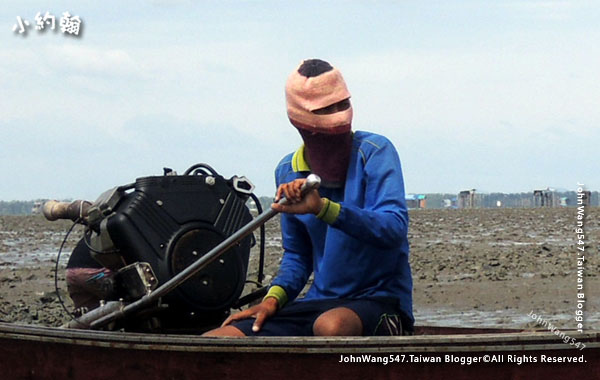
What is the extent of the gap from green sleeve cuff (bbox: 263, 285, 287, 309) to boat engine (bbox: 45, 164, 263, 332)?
0.53 m

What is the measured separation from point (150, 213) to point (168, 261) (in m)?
0.26

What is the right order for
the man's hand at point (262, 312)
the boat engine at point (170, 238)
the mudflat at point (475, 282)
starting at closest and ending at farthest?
the man's hand at point (262, 312) → the boat engine at point (170, 238) → the mudflat at point (475, 282)

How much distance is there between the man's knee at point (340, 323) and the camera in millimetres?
4891

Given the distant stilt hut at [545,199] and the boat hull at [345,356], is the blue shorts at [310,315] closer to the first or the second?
the boat hull at [345,356]

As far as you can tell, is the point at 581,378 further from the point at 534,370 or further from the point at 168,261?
the point at 168,261

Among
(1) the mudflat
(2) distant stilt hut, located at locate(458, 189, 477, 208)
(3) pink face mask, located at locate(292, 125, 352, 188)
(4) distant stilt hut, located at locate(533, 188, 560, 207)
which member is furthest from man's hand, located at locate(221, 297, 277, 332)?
(2) distant stilt hut, located at locate(458, 189, 477, 208)

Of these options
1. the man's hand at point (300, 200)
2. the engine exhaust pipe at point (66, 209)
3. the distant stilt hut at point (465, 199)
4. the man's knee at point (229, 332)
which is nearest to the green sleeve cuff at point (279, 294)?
the man's knee at point (229, 332)

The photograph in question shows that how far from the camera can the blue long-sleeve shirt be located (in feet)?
15.6

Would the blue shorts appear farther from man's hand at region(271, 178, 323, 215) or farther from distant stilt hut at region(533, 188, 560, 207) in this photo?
distant stilt hut at region(533, 188, 560, 207)

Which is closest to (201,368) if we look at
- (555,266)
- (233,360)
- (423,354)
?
(233,360)

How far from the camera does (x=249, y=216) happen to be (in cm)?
596

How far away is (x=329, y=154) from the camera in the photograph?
16.5ft

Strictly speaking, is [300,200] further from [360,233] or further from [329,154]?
[329,154]

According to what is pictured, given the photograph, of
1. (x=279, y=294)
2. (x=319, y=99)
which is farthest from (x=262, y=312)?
(x=319, y=99)
